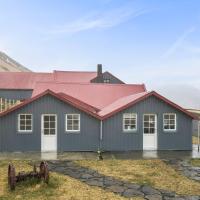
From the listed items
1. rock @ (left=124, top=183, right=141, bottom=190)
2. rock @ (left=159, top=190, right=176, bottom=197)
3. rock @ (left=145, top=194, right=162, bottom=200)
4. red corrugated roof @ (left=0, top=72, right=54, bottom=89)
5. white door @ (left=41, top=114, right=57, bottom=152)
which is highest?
red corrugated roof @ (left=0, top=72, right=54, bottom=89)

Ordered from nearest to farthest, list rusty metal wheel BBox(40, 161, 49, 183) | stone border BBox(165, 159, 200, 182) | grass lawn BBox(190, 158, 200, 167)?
1. rusty metal wheel BBox(40, 161, 49, 183)
2. stone border BBox(165, 159, 200, 182)
3. grass lawn BBox(190, 158, 200, 167)

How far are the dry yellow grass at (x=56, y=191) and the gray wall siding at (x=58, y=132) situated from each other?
658 centimetres

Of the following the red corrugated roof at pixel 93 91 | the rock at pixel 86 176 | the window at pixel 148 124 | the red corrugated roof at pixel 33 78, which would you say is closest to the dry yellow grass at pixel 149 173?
the rock at pixel 86 176

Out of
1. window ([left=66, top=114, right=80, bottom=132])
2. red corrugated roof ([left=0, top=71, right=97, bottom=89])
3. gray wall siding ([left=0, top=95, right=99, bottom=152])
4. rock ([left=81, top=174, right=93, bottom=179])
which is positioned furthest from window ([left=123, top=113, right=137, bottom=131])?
red corrugated roof ([left=0, top=71, right=97, bottom=89])

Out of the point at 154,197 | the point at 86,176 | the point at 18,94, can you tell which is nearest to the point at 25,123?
the point at 86,176

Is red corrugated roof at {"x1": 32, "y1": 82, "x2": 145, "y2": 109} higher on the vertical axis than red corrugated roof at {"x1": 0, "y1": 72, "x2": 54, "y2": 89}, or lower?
lower

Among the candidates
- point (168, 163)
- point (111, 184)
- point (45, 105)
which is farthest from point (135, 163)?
point (45, 105)

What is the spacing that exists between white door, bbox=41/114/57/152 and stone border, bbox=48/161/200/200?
407 cm

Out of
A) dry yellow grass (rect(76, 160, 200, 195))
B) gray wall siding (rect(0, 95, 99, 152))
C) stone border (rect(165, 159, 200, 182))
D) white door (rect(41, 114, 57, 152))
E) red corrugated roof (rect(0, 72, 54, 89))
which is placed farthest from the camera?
red corrugated roof (rect(0, 72, 54, 89))

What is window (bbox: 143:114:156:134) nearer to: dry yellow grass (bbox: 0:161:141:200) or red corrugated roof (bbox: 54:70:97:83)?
dry yellow grass (bbox: 0:161:141:200)

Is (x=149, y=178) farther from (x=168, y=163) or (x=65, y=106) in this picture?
(x=65, y=106)

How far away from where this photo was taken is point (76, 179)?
14.0 m

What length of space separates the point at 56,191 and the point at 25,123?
9.00m

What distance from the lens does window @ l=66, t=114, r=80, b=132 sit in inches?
822
